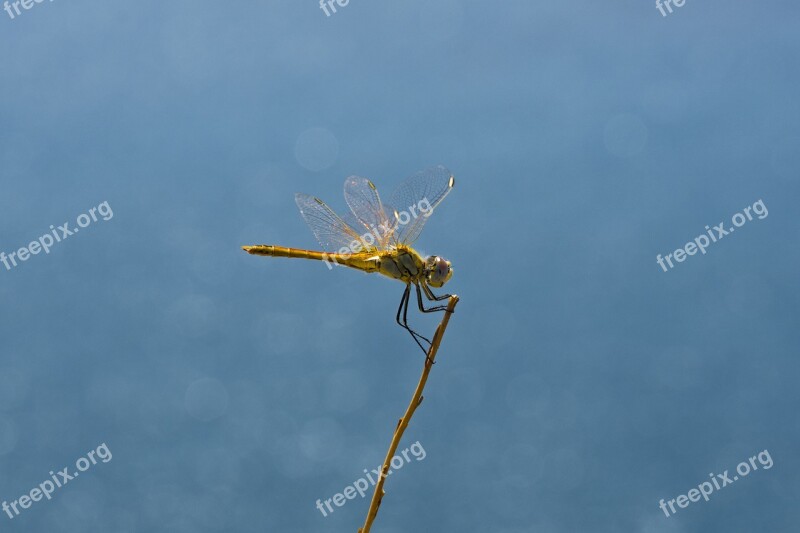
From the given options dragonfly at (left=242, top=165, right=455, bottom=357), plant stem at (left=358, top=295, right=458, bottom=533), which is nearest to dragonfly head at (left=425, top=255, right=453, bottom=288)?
dragonfly at (left=242, top=165, right=455, bottom=357)

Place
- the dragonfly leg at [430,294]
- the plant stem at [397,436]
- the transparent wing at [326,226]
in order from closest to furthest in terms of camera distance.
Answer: the plant stem at [397,436] < the dragonfly leg at [430,294] < the transparent wing at [326,226]

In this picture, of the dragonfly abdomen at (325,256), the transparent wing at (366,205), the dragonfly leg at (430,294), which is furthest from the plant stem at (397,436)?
the transparent wing at (366,205)

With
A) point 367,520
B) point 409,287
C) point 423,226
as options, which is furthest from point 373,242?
point 367,520

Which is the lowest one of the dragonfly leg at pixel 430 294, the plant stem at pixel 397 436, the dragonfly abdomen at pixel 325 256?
the plant stem at pixel 397 436

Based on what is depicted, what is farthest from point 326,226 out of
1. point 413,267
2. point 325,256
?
point 413,267

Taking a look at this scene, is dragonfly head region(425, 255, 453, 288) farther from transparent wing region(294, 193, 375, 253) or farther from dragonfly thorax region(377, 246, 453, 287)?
transparent wing region(294, 193, 375, 253)

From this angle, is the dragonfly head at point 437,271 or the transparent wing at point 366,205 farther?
the transparent wing at point 366,205

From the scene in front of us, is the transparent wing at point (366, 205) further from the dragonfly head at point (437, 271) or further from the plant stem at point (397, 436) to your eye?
the plant stem at point (397, 436)

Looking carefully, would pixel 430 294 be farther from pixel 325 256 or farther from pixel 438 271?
pixel 325 256
